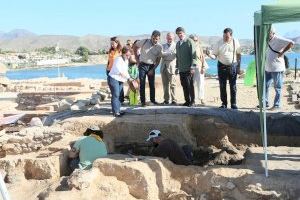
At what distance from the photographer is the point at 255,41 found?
7.19 metres

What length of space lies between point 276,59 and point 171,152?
327 cm

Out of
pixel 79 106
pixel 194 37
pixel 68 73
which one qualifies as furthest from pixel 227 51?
pixel 68 73

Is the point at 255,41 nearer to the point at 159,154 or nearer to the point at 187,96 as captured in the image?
the point at 159,154

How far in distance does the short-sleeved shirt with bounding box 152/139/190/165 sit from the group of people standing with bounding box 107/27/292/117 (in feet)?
6.80

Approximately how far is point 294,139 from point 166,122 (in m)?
2.51

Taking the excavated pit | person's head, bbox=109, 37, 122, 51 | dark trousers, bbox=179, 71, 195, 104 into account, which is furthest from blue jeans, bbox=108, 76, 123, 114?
dark trousers, bbox=179, 71, 195, 104

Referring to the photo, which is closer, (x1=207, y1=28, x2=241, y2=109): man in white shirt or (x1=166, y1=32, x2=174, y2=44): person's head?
(x1=207, y1=28, x2=241, y2=109): man in white shirt

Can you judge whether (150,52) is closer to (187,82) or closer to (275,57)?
(187,82)

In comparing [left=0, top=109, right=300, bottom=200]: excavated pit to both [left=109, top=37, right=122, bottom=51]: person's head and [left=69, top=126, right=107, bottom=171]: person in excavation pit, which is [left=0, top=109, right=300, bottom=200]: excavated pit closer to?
→ [left=69, top=126, right=107, bottom=171]: person in excavation pit

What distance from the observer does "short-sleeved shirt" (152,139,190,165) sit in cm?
806

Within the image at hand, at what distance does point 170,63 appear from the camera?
11180 mm

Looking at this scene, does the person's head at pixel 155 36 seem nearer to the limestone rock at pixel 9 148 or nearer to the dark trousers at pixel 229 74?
the dark trousers at pixel 229 74

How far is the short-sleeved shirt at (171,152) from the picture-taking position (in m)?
8.06

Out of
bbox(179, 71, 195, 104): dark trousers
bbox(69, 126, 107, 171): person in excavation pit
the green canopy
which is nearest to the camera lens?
the green canopy
